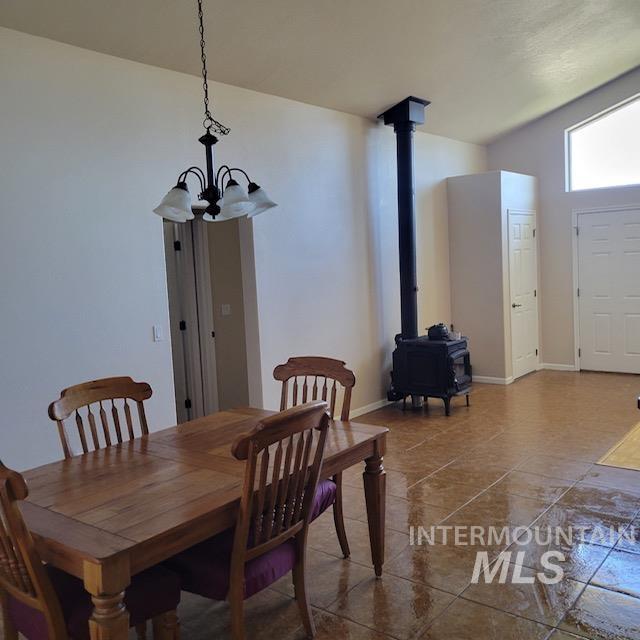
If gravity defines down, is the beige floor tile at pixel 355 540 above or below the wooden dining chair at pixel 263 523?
below

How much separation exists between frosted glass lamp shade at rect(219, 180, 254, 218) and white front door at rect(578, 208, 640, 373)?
599cm

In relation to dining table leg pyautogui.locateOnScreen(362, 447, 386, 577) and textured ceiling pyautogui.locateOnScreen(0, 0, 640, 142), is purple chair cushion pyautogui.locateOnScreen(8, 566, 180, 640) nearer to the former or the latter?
dining table leg pyautogui.locateOnScreen(362, 447, 386, 577)

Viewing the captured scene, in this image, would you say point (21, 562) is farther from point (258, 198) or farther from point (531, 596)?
point (531, 596)

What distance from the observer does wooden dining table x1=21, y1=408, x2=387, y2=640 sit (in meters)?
1.64

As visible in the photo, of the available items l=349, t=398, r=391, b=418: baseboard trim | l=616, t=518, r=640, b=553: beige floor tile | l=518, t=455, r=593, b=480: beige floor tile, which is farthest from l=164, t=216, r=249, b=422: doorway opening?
l=616, t=518, r=640, b=553: beige floor tile

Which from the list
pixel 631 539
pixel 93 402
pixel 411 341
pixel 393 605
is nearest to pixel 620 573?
pixel 631 539

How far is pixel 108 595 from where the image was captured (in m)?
1.61

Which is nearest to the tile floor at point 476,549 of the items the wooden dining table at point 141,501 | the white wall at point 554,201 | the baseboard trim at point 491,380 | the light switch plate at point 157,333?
the wooden dining table at point 141,501

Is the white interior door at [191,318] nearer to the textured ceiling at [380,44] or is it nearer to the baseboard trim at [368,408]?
the baseboard trim at [368,408]

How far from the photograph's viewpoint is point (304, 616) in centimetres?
236

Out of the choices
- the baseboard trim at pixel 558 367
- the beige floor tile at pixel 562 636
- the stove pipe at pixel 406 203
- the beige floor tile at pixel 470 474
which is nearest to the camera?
→ the beige floor tile at pixel 562 636

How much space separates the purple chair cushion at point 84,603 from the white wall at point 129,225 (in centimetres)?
181

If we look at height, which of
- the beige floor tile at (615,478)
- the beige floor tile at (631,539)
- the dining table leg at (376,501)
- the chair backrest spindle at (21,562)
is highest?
the chair backrest spindle at (21,562)

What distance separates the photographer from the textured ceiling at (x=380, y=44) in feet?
12.1
